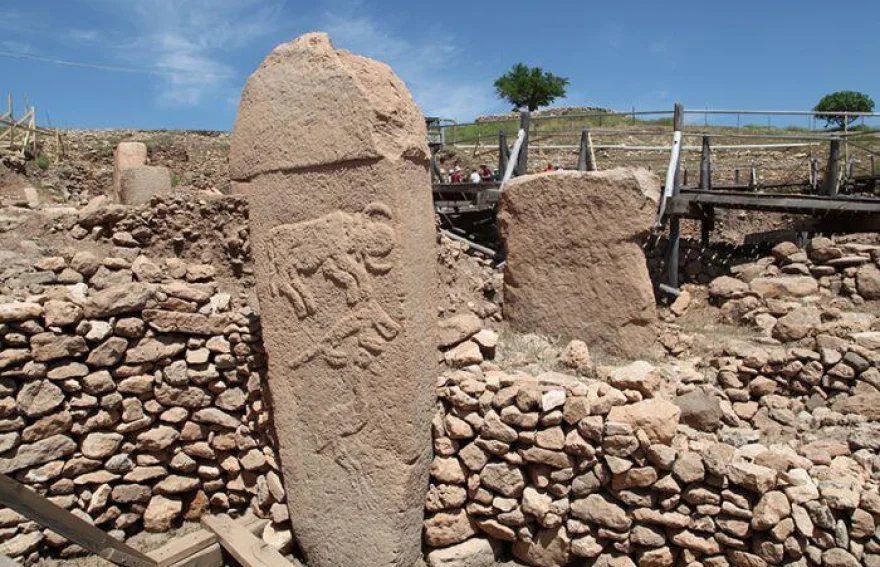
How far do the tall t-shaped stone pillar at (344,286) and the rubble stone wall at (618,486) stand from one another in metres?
0.25

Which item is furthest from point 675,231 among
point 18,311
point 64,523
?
point 64,523

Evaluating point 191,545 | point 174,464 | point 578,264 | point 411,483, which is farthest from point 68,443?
point 578,264

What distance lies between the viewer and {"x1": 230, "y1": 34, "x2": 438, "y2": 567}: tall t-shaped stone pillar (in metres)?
3.13

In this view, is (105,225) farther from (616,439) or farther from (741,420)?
(741,420)

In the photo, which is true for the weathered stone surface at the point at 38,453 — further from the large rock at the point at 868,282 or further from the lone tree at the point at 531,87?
the lone tree at the point at 531,87

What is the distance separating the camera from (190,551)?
359cm

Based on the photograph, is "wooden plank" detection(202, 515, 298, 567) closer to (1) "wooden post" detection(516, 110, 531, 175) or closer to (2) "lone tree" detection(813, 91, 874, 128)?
(1) "wooden post" detection(516, 110, 531, 175)

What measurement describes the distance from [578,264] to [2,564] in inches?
176

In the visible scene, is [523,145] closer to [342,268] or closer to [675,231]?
[675,231]

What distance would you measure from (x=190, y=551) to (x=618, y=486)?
8.08ft

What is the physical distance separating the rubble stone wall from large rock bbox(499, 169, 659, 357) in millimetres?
1783

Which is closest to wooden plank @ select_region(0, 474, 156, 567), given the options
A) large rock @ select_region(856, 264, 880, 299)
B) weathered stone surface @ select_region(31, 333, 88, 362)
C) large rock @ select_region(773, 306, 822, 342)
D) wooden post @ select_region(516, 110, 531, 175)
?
weathered stone surface @ select_region(31, 333, 88, 362)

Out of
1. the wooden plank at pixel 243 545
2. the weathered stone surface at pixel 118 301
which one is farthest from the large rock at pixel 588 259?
the weathered stone surface at pixel 118 301

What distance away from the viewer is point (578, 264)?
18.1ft
